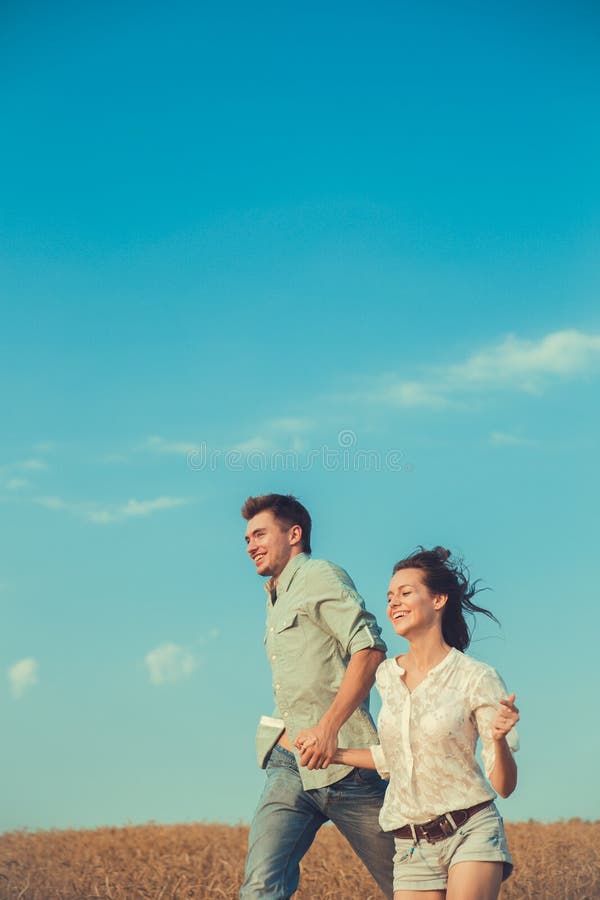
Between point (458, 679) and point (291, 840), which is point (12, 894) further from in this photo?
point (458, 679)

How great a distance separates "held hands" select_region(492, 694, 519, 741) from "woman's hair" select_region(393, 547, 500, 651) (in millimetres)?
876

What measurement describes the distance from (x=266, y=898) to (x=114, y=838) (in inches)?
300

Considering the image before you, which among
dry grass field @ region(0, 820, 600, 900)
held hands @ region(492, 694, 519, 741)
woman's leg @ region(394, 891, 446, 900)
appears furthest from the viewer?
dry grass field @ region(0, 820, 600, 900)

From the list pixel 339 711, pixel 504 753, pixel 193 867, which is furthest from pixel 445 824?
pixel 193 867

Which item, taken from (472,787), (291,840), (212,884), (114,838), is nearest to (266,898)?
(291,840)

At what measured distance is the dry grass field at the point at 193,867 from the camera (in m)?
10.3

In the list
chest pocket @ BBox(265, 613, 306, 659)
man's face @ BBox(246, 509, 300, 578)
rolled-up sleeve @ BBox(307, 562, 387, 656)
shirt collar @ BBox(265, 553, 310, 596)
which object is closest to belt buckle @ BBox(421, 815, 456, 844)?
rolled-up sleeve @ BBox(307, 562, 387, 656)

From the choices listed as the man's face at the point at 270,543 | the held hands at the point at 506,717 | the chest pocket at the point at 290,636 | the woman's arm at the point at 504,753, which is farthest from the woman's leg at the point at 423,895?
the man's face at the point at 270,543

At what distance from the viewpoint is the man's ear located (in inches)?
257

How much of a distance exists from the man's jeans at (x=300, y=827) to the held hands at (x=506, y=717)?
134 centimetres

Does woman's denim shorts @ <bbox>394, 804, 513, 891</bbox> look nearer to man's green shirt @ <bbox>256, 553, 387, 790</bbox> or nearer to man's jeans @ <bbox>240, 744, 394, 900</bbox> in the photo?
man's jeans @ <bbox>240, 744, 394, 900</bbox>

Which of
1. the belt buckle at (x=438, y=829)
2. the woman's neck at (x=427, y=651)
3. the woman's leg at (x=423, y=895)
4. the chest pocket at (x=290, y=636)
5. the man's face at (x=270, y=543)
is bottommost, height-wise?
the woman's leg at (x=423, y=895)

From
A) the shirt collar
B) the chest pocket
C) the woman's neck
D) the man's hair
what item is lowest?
the woman's neck

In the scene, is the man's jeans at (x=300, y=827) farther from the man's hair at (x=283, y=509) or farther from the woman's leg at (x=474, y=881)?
the man's hair at (x=283, y=509)
